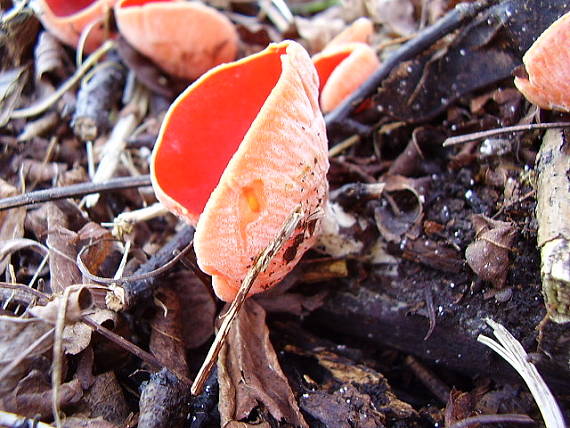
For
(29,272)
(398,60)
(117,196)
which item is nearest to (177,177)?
(117,196)

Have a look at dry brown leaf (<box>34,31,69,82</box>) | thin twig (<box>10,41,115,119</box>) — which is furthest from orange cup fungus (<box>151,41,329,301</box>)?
dry brown leaf (<box>34,31,69,82</box>)

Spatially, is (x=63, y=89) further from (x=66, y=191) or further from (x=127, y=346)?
(x=127, y=346)

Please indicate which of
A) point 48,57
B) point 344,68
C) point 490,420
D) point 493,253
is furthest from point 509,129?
point 48,57

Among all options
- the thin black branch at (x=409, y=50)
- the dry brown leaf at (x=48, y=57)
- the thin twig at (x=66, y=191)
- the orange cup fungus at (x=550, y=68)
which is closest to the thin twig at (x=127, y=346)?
the thin twig at (x=66, y=191)

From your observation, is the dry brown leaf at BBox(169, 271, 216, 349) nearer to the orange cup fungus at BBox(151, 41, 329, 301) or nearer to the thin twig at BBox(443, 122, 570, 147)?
the orange cup fungus at BBox(151, 41, 329, 301)

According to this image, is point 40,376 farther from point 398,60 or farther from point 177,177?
point 398,60

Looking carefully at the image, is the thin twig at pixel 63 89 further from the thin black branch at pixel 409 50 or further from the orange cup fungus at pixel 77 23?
the thin black branch at pixel 409 50
